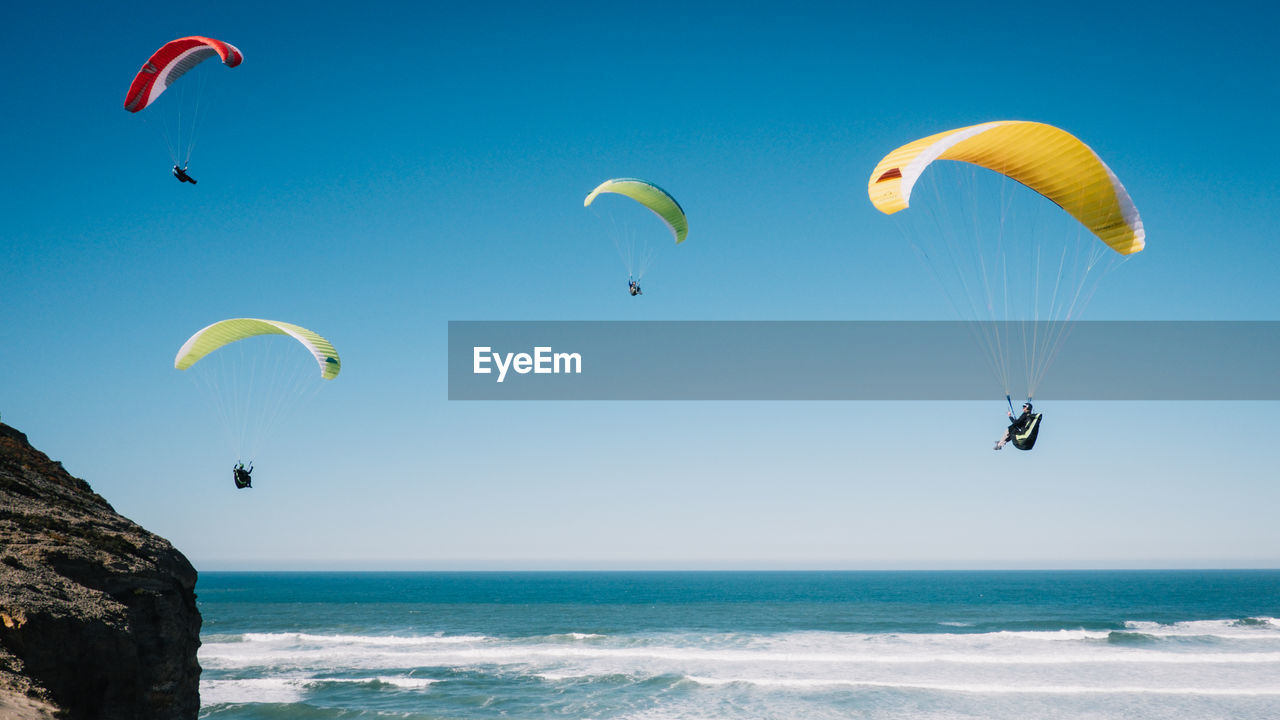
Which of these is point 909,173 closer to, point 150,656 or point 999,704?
point 150,656

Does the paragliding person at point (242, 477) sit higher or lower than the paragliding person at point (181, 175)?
lower

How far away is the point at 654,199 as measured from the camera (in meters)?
15.6

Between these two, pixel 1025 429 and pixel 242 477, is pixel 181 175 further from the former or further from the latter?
pixel 1025 429

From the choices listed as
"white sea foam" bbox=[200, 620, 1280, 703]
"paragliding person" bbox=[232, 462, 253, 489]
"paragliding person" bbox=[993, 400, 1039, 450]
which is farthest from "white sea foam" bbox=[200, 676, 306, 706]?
"paragliding person" bbox=[993, 400, 1039, 450]

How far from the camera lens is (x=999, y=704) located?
16.0 m

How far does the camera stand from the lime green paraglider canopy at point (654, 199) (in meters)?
15.3

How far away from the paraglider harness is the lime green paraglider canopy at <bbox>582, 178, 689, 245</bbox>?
8723 mm

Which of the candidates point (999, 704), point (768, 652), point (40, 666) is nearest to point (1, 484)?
point (40, 666)

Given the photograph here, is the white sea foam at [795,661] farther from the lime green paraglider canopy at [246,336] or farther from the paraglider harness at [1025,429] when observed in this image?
the paraglider harness at [1025,429]

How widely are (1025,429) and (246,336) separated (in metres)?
11.8

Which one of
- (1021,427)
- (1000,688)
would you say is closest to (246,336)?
(1021,427)

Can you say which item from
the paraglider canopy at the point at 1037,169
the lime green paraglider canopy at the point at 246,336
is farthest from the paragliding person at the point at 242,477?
the paraglider canopy at the point at 1037,169

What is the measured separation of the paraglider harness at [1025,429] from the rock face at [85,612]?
8.76 m

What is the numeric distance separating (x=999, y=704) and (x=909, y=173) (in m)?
13.0
